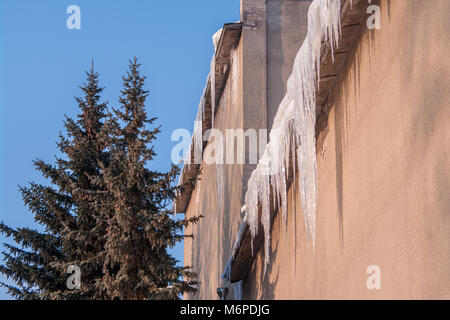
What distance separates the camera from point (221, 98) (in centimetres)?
1449

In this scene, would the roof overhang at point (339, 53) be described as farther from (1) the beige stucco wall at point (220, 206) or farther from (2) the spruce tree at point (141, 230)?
(1) the beige stucco wall at point (220, 206)

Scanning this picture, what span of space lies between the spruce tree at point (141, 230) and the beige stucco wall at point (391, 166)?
258 centimetres

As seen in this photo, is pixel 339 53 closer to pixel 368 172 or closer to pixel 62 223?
pixel 368 172

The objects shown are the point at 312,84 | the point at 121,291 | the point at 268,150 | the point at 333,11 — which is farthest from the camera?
the point at 121,291

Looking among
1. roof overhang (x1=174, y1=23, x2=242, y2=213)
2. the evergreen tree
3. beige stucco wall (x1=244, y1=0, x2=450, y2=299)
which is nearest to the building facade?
beige stucco wall (x1=244, y1=0, x2=450, y2=299)

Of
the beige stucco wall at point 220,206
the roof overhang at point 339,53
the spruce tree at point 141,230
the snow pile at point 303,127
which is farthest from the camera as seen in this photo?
the beige stucco wall at point 220,206

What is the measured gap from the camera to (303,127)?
5957mm

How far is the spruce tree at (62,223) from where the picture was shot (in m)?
9.69

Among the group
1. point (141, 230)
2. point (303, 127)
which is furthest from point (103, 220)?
point (303, 127)

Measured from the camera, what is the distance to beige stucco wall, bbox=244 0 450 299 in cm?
356

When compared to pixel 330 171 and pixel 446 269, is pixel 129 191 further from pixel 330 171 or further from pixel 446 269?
pixel 446 269

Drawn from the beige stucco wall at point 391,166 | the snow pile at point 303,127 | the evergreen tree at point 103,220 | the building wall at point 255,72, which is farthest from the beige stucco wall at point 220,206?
the beige stucco wall at point 391,166

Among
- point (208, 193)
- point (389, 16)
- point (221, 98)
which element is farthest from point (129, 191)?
point (208, 193)

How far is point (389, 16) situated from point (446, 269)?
2031 mm
